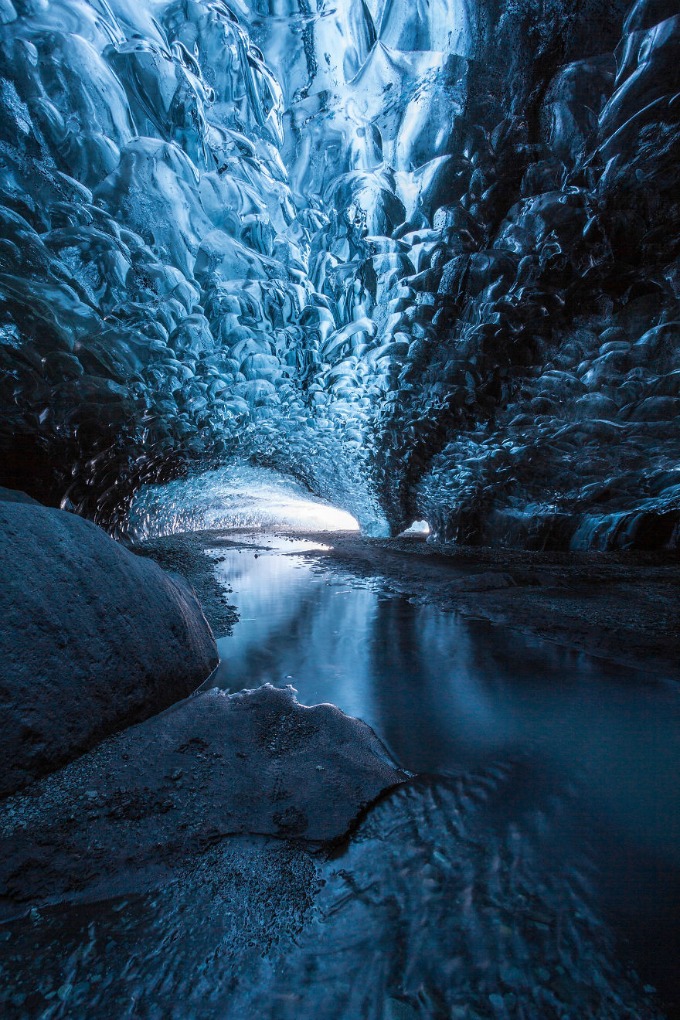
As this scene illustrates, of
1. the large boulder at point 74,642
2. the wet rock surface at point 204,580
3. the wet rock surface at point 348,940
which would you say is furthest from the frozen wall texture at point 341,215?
the wet rock surface at point 348,940

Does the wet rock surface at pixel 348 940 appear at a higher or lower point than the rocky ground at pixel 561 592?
lower

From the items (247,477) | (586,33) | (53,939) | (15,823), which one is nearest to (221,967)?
(53,939)

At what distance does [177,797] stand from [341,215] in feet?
14.2

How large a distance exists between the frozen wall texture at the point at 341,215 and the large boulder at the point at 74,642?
9.61 feet

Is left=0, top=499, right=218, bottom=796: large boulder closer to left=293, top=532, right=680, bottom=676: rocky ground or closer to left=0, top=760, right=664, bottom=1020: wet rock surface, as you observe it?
left=0, top=760, right=664, bottom=1020: wet rock surface

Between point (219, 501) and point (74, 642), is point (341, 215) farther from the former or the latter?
point (219, 501)

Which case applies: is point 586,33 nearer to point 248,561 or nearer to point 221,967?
point 221,967

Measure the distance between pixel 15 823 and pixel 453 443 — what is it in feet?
24.1

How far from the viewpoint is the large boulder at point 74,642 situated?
1.31m

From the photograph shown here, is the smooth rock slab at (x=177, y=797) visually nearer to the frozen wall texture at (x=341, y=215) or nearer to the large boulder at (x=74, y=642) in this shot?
the large boulder at (x=74, y=642)

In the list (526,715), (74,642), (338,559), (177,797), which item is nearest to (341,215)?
(74,642)

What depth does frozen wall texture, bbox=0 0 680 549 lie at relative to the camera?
2648 millimetres

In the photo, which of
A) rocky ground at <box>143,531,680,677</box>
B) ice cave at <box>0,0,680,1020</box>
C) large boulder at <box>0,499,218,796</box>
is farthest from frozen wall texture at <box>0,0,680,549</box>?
large boulder at <box>0,499,218,796</box>

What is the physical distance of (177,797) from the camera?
1220 millimetres
